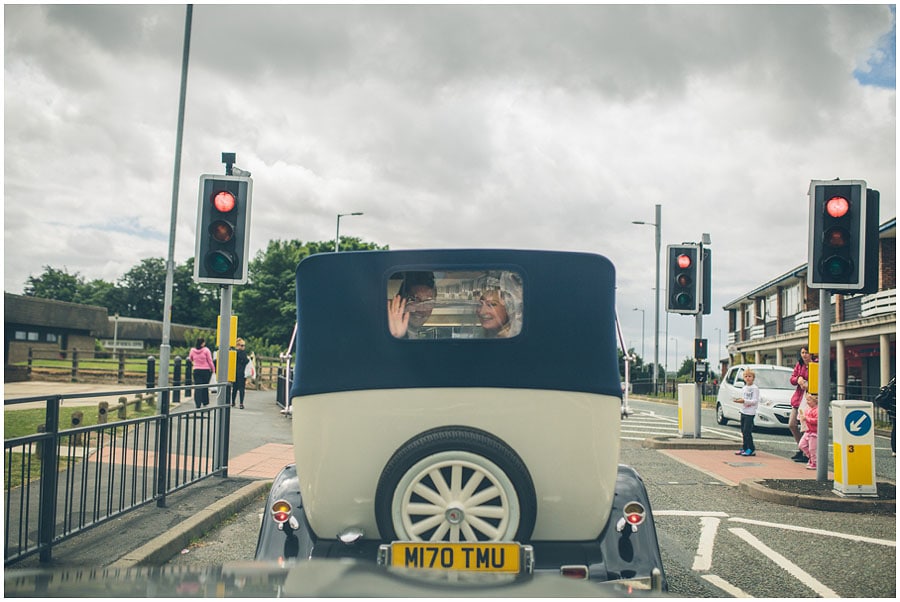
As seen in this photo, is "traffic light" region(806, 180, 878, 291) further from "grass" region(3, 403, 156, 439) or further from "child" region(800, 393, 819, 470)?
"grass" region(3, 403, 156, 439)

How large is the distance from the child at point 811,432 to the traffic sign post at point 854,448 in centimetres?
242

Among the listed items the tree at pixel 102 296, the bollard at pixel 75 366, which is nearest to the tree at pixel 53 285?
the tree at pixel 102 296

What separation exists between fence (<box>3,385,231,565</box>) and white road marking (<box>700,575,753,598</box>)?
178 inches

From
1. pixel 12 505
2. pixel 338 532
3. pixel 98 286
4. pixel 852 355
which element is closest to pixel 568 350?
pixel 338 532

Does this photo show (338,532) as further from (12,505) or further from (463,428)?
(12,505)

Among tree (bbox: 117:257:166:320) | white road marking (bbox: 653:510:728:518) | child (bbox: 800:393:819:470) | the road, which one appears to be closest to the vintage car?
the road

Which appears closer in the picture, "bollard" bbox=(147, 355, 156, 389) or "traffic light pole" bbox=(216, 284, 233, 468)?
"traffic light pole" bbox=(216, 284, 233, 468)

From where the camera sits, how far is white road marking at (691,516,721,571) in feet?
18.4

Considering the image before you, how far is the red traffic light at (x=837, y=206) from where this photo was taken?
8852mm

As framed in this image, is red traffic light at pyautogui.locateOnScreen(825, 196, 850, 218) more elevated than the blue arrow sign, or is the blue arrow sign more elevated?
red traffic light at pyautogui.locateOnScreen(825, 196, 850, 218)

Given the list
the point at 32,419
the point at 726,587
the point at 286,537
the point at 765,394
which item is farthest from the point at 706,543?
the point at 765,394

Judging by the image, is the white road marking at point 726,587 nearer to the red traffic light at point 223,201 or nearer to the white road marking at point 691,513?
the white road marking at point 691,513

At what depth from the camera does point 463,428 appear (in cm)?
353

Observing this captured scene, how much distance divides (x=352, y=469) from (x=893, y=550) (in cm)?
507
